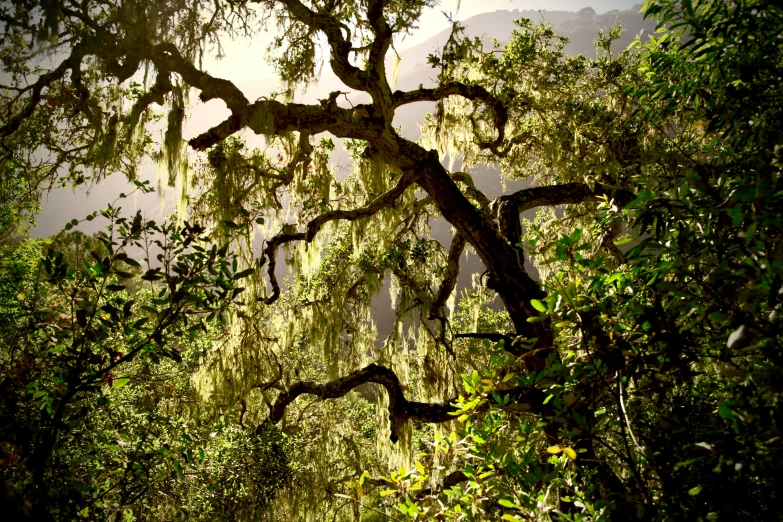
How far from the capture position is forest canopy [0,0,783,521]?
106 cm

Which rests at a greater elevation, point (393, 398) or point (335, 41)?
point (335, 41)

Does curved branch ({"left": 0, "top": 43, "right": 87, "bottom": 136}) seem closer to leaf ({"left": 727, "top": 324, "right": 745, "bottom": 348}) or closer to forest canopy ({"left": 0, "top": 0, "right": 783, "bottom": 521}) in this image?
forest canopy ({"left": 0, "top": 0, "right": 783, "bottom": 521})

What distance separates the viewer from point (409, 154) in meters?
3.42

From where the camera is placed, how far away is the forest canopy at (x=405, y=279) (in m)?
1.06

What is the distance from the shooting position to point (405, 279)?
168 inches

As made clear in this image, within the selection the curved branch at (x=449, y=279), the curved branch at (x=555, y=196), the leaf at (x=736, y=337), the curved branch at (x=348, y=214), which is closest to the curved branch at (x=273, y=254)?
the curved branch at (x=348, y=214)

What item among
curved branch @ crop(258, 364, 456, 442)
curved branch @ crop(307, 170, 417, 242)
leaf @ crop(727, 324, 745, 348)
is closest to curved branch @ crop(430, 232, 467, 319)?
curved branch @ crop(307, 170, 417, 242)

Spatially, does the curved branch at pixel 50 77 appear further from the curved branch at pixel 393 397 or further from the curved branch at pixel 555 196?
the curved branch at pixel 555 196

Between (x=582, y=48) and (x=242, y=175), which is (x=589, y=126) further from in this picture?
(x=582, y=48)

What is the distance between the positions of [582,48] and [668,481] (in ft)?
225

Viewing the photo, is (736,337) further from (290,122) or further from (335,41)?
(335,41)

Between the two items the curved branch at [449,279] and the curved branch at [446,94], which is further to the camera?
the curved branch at [446,94]

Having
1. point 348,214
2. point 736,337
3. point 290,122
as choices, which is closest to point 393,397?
point 348,214

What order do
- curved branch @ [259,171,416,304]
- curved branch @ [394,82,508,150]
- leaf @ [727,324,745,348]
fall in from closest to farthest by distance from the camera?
leaf @ [727,324,745,348] → curved branch @ [259,171,416,304] → curved branch @ [394,82,508,150]
